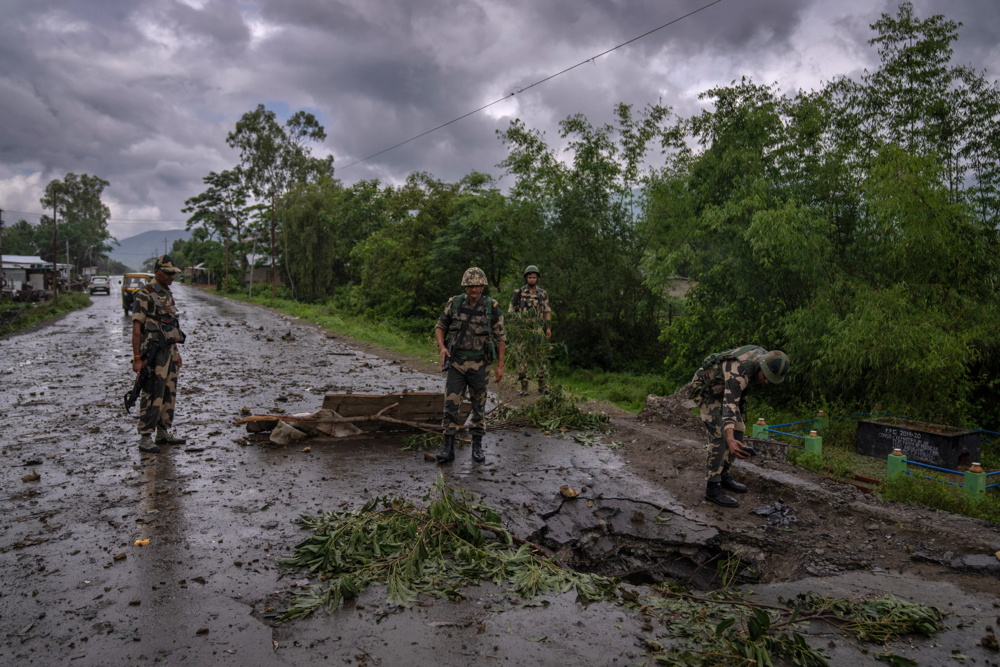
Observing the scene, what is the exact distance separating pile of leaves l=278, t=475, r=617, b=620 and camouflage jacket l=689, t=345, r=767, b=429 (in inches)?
79.5

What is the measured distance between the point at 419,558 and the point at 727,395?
2.98m

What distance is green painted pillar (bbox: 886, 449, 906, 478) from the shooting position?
5.93 metres

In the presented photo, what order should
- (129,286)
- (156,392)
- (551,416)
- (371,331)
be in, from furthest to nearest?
(129,286)
(371,331)
(551,416)
(156,392)

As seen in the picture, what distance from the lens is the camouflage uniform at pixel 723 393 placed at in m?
5.33

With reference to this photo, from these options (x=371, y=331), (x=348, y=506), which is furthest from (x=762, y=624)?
(x=371, y=331)

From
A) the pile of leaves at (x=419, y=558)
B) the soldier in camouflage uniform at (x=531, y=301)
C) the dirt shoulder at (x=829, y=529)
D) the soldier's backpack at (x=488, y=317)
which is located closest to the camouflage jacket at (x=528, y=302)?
the soldier in camouflage uniform at (x=531, y=301)

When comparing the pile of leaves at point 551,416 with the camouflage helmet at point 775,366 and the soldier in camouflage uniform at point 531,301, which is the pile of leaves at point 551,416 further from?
the camouflage helmet at point 775,366

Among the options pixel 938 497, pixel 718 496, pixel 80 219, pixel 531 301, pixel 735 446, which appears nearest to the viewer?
pixel 735 446

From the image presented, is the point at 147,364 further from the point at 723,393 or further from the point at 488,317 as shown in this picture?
the point at 723,393

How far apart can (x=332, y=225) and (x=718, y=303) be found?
32.0 meters

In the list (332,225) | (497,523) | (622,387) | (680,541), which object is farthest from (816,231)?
(332,225)

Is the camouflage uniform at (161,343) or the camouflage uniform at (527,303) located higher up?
the camouflage uniform at (527,303)

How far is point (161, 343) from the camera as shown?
646cm

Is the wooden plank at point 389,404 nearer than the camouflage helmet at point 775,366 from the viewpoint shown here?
No
